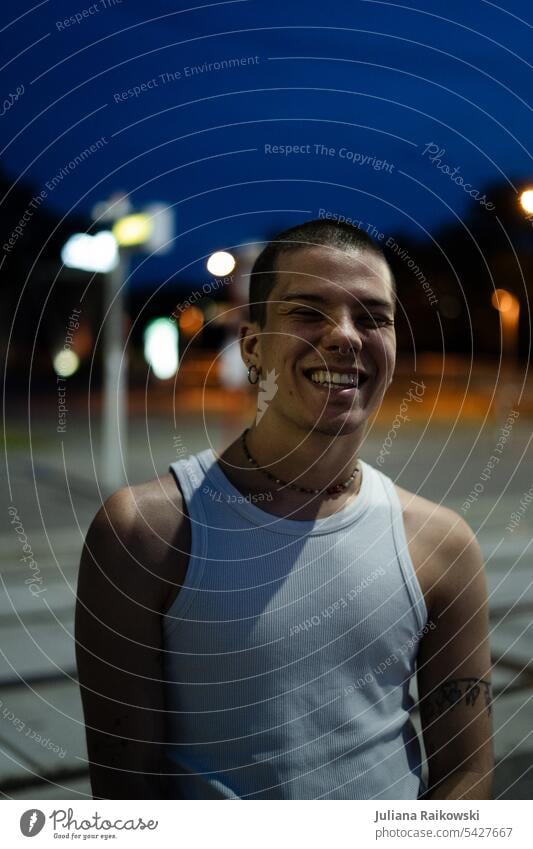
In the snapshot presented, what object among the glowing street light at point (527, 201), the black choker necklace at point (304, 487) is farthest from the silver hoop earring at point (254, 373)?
the glowing street light at point (527, 201)

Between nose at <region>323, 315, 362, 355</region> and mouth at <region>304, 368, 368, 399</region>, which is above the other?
nose at <region>323, 315, 362, 355</region>

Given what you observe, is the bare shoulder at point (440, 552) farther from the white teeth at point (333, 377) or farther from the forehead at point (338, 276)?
the forehead at point (338, 276)

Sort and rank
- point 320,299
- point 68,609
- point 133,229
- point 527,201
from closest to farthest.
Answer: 1. point 320,299
2. point 527,201
3. point 133,229
4. point 68,609

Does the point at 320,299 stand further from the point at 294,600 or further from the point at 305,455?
the point at 294,600

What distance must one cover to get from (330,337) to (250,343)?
0.18 m

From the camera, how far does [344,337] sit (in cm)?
159

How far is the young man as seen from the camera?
1513mm

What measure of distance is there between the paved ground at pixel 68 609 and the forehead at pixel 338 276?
0.80 metres

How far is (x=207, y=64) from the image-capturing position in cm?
207

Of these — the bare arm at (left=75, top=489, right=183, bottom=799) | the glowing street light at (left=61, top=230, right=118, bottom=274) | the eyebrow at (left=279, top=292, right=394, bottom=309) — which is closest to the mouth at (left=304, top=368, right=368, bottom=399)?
the eyebrow at (left=279, top=292, right=394, bottom=309)

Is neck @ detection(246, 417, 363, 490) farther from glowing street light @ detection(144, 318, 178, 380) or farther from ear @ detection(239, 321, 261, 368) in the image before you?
glowing street light @ detection(144, 318, 178, 380)

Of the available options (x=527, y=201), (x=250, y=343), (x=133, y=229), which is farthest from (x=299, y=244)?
(x=133, y=229)
